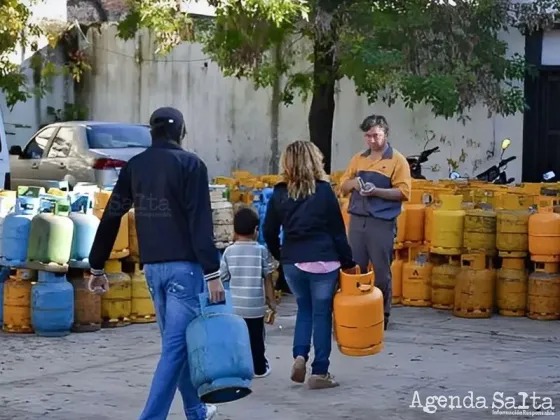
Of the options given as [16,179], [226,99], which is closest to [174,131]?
[16,179]

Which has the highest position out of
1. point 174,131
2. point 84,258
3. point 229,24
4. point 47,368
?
point 229,24

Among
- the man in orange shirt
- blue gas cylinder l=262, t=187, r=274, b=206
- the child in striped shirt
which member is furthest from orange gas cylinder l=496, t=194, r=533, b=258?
the child in striped shirt

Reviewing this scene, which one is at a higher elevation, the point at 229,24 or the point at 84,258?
the point at 229,24

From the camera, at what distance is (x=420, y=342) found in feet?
31.4

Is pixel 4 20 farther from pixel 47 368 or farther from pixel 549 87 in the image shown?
pixel 47 368

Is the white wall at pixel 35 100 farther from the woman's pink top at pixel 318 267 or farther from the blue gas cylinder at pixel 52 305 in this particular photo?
the woman's pink top at pixel 318 267

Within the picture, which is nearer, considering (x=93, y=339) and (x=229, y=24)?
(x=93, y=339)

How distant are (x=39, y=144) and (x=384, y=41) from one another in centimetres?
583

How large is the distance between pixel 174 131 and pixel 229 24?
10.8 meters

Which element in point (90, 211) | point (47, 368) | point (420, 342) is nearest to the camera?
point (47, 368)

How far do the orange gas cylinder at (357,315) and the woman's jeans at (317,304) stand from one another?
77 millimetres

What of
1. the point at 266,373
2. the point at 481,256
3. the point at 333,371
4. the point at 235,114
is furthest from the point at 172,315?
the point at 235,114

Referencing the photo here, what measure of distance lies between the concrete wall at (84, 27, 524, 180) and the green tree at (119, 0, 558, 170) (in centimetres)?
107

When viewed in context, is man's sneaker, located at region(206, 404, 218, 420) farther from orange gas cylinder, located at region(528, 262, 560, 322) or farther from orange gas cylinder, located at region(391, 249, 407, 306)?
orange gas cylinder, located at region(391, 249, 407, 306)
